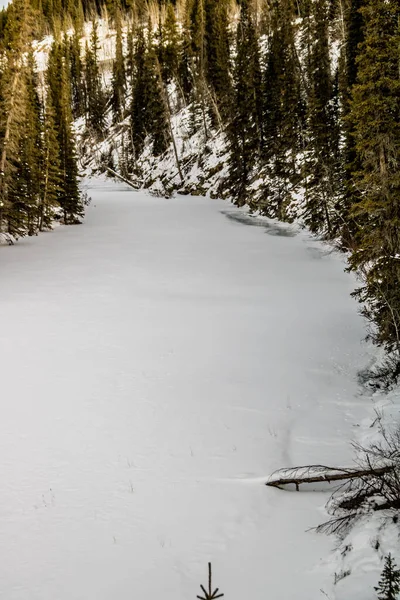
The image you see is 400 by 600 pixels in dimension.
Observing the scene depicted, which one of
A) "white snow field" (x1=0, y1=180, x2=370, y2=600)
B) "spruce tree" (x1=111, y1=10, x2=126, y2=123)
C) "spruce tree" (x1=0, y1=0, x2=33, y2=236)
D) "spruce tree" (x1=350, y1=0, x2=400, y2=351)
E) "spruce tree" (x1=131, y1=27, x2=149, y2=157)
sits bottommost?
"white snow field" (x1=0, y1=180, x2=370, y2=600)

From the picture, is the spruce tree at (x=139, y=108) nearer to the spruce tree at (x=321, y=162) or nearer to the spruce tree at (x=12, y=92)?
the spruce tree at (x=321, y=162)

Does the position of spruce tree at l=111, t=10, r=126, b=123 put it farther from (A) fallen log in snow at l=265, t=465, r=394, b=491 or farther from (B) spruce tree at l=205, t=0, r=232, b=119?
(A) fallen log in snow at l=265, t=465, r=394, b=491

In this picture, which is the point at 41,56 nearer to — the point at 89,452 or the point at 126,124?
Result: the point at 126,124

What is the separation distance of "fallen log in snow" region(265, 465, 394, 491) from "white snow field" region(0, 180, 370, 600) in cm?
19

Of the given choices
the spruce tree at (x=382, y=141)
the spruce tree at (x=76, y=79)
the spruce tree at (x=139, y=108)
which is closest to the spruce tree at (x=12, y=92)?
the spruce tree at (x=382, y=141)

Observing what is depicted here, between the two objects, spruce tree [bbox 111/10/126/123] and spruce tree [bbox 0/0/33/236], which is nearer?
spruce tree [bbox 0/0/33/236]

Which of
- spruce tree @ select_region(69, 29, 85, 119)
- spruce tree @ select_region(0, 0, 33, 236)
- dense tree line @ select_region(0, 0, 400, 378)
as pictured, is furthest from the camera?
spruce tree @ select_region(69, 29, 85, 119)

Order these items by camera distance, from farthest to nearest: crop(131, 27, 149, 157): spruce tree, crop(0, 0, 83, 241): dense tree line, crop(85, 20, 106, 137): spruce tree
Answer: crop(85, 20, 106, 137): spruce tree → crop(131, 27, 149, 157): spruce tree → crop(0, 0, 83, 241): dense tree line

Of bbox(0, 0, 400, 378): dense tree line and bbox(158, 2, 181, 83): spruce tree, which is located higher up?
bbox(158, 2, 181, 83): spruce tree

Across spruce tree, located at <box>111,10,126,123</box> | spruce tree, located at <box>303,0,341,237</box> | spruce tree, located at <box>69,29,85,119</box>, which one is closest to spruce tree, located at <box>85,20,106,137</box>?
spruce tree, located at <box>69,29,85,119</box>

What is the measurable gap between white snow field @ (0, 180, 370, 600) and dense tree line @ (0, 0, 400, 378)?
9.16ft

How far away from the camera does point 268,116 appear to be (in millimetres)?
42625

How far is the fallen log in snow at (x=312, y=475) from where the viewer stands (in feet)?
18.9

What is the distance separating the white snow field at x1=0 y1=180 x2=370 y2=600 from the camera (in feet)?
16.2
